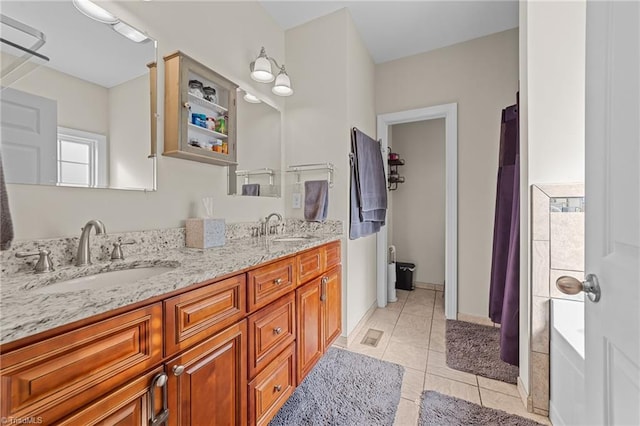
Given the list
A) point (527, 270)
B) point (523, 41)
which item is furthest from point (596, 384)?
point (523, 41)

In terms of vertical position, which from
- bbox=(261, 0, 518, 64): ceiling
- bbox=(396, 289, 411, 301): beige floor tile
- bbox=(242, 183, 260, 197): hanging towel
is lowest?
bbox=(396, 289, 411, 301): beige floor tile

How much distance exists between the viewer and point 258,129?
197 cm

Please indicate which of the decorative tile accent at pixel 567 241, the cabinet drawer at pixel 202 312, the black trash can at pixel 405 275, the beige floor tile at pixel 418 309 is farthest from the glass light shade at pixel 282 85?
the black trash can at pixel 405 275

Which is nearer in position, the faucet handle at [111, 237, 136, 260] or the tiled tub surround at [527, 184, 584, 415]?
the faucet handle at [111, 237, 136, 260]

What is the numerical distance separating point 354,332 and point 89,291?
1913 millimetres

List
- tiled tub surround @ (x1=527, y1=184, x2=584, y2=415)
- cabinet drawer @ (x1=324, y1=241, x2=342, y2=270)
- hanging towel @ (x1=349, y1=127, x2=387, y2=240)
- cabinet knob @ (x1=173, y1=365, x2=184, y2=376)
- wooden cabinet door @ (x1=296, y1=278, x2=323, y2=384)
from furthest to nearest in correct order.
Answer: hanging towel @ (x1=349, y1=127, x2=387, y2=240), cabinet drawer @ (x1=324, y1=241, x2=342, y2=270), wooden cabinet door @ (x1=296, y1=278, x2=323, y2=384), tiled tub surround @ (x1=527, y1=184, x2=584, y2=415), cabinet knob @ (x1=173, y1=365, x2=184, y2=376)

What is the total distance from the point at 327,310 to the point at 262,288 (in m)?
0.74

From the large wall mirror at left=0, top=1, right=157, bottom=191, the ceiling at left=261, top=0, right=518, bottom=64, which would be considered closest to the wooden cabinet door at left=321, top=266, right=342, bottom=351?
the large wall mirror at left=0, top=1, right=157, bottom=191

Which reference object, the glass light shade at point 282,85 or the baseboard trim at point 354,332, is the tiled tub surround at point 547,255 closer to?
the baseboard trim at point 354,332

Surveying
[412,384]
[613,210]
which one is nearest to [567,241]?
[613,210]

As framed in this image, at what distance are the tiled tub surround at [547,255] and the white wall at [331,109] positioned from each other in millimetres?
1142

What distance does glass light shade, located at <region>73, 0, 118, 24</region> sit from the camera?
41.1 inches

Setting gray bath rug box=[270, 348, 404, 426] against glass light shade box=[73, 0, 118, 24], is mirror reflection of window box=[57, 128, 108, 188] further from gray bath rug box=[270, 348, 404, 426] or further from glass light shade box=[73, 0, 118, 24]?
gray bath rug box=[270, 348, 404, 426]

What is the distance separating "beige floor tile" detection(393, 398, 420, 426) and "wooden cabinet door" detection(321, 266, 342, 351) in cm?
52
